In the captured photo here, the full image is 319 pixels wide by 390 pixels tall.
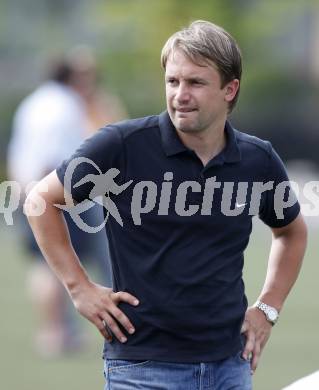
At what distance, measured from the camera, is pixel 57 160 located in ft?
31.2

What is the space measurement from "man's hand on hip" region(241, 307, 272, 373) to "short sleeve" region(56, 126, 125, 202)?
31.9 inches

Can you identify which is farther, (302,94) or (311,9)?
(311,9)

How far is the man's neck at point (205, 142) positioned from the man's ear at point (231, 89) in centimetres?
11

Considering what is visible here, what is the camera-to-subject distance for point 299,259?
197 inches

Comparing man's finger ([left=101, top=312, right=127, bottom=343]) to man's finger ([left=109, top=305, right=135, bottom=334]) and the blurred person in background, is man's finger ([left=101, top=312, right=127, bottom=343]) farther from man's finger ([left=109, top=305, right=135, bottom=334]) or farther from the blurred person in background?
the blurred person in background

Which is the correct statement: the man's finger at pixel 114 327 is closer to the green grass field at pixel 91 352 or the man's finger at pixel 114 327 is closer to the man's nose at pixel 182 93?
the man's nose at pixel 182 93

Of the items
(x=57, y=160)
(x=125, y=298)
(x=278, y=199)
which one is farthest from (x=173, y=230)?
(x=57, y=160)

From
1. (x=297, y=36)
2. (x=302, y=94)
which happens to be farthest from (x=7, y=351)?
(x=297, y=36)

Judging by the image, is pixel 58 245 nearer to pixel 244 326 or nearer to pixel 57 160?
pixel 244 326

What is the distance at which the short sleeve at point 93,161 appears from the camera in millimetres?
4465

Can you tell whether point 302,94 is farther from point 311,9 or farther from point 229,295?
point 229,295

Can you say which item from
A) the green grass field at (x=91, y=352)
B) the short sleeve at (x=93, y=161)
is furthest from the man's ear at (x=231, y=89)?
the green grass field at (x=91, y=352)

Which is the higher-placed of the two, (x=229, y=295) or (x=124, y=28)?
(x=229, y=295)

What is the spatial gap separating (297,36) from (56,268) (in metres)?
A: 39.3
